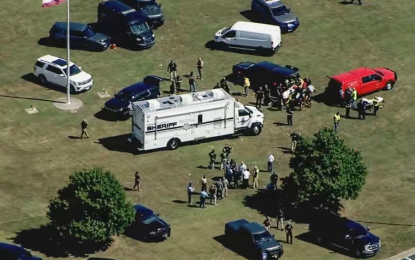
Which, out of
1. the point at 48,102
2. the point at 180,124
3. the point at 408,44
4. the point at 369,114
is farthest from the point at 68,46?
the point at 408,44

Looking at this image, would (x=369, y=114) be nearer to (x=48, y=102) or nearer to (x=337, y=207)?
(x=337, y=207)

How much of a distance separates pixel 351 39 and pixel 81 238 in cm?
4208

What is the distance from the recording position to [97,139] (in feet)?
312

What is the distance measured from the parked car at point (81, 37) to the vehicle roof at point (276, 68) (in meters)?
13.4

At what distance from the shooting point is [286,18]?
113m

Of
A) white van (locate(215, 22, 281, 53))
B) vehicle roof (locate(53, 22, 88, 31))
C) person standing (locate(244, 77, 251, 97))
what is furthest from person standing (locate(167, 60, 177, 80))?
vehicle roof (locate(53, 22, 88, 31))

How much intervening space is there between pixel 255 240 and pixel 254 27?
31.5 m

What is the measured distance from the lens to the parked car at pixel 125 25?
Result: 4227 inches

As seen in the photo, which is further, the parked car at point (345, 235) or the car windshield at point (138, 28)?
the car windshield at point (138, 28)

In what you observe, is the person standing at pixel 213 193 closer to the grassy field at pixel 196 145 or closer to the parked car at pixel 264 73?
the grassy field at pixel 196 145

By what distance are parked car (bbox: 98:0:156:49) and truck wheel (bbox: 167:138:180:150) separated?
15592 mm

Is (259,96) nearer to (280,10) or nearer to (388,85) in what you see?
(388,85)

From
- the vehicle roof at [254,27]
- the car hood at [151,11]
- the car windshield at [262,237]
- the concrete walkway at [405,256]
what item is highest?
the vehicle roof at [254,27]

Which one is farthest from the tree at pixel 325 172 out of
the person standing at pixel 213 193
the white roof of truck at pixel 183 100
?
the white roof of truck at pixel 183 100
